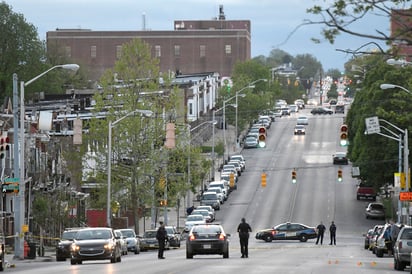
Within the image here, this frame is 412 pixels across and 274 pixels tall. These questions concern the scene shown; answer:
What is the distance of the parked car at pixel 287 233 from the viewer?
267 ft

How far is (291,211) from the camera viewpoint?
10369 centimetres

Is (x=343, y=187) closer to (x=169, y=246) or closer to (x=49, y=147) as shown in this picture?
(x=49, y=147)

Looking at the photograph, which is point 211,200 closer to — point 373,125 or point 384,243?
point 373,125

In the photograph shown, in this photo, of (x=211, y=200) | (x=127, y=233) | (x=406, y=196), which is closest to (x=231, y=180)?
(x=211, y=200)

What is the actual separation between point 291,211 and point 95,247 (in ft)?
197

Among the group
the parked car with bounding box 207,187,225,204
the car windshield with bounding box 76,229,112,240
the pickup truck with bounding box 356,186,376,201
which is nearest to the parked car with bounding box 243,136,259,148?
the parked car with bounding box 207,187,225,204

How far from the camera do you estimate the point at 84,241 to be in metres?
45.4

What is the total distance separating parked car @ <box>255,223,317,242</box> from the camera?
81.4 metres

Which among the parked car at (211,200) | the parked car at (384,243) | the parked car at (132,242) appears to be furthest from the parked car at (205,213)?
the parked car at (384,243)

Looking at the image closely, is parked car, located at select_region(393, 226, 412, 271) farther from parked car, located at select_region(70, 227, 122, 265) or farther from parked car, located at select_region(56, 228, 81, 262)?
parked car, located at select_region(56, 228, 81, 262)

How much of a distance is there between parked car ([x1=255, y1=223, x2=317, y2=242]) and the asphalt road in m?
0.66

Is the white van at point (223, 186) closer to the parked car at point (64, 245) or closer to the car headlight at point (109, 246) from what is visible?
the parked car at point (64, 245)

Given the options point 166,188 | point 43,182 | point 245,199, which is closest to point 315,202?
point 245,199

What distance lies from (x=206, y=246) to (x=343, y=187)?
72625 mm
